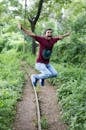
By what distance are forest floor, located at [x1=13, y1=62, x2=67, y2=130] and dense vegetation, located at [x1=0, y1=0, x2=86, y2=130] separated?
0.76 feet

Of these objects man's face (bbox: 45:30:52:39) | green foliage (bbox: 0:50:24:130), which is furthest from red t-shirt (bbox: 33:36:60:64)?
green foliage (bbox: 0:50:24:130)

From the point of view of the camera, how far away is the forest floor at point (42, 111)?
991 cm

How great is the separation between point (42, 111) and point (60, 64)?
10.2 meters

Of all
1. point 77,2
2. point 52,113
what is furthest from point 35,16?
point 52,113

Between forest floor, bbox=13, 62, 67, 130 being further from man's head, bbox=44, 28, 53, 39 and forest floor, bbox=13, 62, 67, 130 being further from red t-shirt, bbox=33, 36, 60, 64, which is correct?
man's head, bbox=44, 28, 53, 39

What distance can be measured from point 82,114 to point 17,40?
25964 millimetres

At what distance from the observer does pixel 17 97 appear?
1296 cm

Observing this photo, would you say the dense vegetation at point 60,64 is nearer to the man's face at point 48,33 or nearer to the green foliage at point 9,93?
the green foliage at point 9,93

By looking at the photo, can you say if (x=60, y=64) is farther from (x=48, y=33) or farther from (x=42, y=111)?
(x=48, y=33)

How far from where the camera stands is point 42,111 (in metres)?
11.3

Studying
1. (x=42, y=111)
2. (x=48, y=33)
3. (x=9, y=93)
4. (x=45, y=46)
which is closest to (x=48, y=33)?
(x=48, y=33)

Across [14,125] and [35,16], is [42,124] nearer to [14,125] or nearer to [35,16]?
[14,125]

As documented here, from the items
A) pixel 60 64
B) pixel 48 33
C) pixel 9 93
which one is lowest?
pixel 60 64

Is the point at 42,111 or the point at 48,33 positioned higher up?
the point at 48,33
